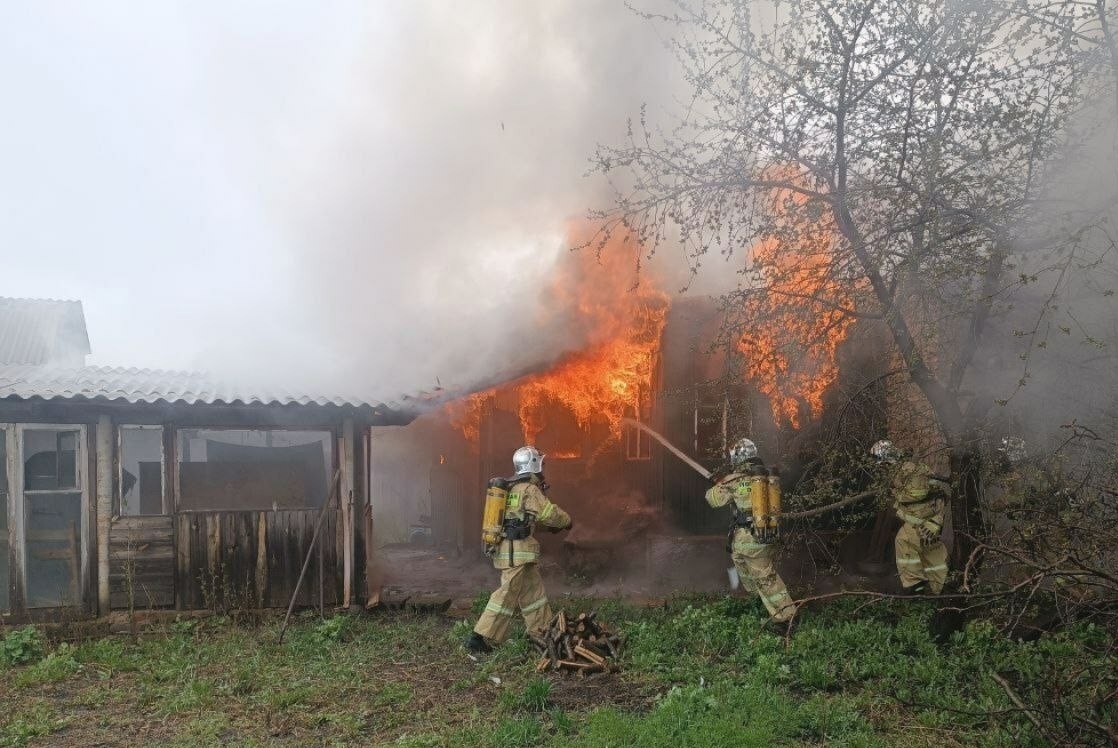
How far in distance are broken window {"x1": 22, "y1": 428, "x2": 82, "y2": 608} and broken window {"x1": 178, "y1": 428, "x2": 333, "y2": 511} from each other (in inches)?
43.9

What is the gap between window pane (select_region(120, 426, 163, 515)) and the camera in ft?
30.1

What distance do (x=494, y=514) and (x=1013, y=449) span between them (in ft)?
15.6

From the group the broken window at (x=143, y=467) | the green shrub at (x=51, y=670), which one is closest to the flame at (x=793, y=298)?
the broken window at (x=143, y=467)

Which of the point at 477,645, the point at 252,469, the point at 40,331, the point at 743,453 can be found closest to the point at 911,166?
the point at 743,453

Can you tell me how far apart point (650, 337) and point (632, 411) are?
1.30 meters

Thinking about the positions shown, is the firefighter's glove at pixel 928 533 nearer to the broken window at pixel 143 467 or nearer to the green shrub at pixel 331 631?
the green shrub at pixel 331 631

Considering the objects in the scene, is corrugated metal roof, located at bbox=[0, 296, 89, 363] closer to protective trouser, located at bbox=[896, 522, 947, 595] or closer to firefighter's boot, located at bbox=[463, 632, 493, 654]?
firefighter's boot, located at bbox=[463, 632, 493, 654]

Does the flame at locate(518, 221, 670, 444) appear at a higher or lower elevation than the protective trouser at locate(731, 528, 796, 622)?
higher

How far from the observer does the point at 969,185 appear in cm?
663

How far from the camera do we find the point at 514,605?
7.82 meters

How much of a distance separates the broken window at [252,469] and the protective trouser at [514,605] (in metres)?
3.19

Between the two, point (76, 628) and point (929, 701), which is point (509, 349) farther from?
point (929, 701)

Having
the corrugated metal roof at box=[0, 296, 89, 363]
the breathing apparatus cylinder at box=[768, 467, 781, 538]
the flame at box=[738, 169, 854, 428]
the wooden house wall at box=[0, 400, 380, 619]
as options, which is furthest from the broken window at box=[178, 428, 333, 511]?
the corrugated metal roof at box=[0, 296, 89, 363]

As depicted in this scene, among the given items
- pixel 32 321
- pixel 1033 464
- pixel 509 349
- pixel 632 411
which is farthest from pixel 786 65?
pixel 32 321
